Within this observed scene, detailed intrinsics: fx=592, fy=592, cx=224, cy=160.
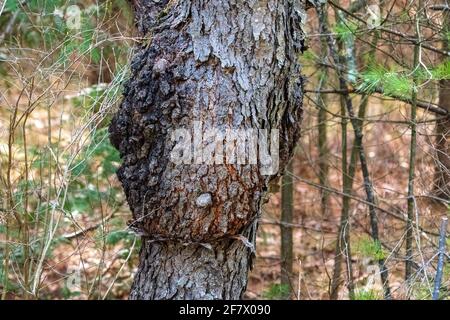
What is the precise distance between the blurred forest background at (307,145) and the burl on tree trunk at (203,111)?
28 centimetres

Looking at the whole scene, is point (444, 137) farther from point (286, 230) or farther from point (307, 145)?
point (307, 145)

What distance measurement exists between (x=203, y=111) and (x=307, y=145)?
3.29 meters

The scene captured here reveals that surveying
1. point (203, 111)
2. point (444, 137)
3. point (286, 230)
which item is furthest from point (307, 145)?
point (203, 111)

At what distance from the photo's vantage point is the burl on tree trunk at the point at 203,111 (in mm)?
2738

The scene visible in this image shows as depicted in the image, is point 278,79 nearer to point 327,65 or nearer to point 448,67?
point 448,67

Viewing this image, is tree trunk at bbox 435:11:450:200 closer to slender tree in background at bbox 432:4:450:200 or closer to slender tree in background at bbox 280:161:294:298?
slender tree in background at bbox 432:4:450:200

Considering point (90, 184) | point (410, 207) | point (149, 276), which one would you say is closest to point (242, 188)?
point (149, 276)

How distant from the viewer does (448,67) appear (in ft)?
10.6

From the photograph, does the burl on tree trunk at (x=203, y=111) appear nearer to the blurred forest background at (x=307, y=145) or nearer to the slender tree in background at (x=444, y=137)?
the blurred forest background at (x=307, y=145)

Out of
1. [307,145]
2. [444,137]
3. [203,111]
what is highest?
[307,145]

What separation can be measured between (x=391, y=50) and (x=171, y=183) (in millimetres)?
2305

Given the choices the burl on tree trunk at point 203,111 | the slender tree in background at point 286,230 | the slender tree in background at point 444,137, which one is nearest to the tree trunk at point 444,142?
the slender tree in background at point 444,137

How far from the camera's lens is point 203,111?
2709 mm
